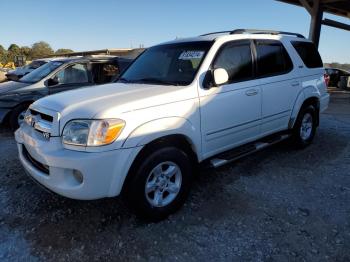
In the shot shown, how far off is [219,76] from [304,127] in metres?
2.66

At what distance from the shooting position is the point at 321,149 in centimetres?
567

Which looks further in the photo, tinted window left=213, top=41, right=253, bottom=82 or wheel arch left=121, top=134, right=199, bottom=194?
tinted window left=213, top=41, right=253, bottom=82

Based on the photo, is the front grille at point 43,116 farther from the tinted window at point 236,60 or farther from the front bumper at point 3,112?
the front bumper at point 3,112

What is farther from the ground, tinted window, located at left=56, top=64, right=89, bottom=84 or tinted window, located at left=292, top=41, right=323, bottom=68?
tinted window, located at left=292, top=41, right=323, bottom=68

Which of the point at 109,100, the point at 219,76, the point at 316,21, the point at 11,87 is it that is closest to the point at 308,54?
the point at 219,76

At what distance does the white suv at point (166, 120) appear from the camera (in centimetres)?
287

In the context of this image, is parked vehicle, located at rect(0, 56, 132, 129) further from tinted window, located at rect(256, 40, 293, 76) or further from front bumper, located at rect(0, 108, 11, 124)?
tinted window, located at rect(256, 40, 293, 76)

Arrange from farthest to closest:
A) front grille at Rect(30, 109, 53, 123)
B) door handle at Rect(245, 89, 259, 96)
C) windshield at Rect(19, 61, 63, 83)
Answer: windshield at Rect(19, 61, 63, 83) → door handle at Rect(245, 89, 259, 96) → front grille at Rect(30, 109, 53, 123)

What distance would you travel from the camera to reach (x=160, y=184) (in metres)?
3.30

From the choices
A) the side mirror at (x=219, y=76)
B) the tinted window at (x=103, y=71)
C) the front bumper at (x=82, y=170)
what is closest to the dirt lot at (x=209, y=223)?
the front bumper at (x=82, y=170)

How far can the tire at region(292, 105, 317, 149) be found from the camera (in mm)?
5277

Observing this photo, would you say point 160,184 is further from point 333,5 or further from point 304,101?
point 333,5

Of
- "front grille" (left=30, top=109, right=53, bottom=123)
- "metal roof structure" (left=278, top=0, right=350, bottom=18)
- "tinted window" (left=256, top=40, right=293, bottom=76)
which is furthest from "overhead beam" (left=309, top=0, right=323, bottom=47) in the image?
"front grille" (left=30, top=109, right=53, bottom=123)

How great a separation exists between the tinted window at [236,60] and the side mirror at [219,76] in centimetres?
26
